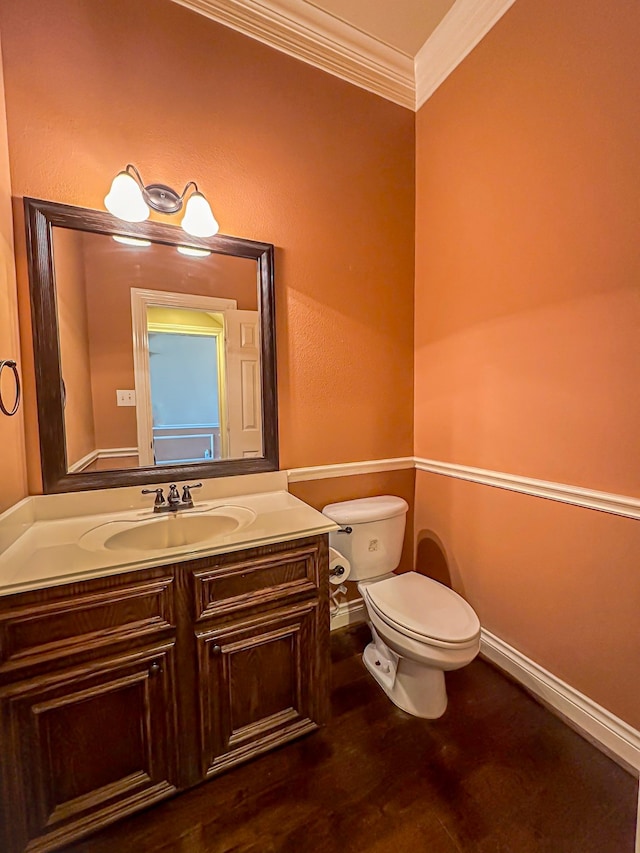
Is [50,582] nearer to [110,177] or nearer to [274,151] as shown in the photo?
[110,177]

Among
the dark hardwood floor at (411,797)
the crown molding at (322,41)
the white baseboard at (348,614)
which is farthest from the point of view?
the white baseboard at (348,614)

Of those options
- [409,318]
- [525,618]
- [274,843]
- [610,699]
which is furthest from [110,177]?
[610,699]

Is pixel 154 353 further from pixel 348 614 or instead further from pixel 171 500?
pixel 348 614

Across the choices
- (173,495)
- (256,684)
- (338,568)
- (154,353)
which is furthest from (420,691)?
(154,353)

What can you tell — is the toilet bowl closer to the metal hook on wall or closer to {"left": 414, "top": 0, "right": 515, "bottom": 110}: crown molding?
the metal hook on wall

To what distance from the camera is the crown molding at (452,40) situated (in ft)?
5.00

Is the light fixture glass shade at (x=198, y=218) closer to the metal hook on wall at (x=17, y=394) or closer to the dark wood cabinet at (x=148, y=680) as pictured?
the metal hook on wall at (x=17, y=394)

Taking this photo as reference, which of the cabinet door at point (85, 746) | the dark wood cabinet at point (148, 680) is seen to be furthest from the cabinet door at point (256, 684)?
the cabinet door at point (85, 746)

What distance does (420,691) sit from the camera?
143 cm

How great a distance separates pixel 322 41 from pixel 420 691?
2.81m

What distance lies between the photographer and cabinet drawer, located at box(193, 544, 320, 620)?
111 centimetres

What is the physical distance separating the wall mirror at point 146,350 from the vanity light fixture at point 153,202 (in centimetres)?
6

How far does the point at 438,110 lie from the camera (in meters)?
1.82

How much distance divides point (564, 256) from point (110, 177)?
1705mm
